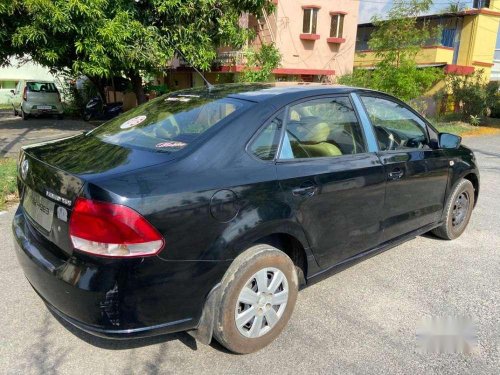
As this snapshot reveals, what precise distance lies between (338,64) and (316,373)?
1836cm

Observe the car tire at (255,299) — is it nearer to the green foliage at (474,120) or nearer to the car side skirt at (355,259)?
the car side skirt at (355,259)

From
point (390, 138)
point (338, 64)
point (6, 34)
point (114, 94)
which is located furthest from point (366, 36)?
point (390, 138)

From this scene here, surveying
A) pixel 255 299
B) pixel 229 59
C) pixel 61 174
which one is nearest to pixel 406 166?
pixel 255 299

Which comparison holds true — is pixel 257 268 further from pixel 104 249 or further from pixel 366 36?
pixel 366 36

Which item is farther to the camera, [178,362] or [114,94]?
[114,94]

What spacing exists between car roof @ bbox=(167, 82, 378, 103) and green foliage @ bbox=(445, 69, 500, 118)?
1699cm

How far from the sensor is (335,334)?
2.90 meters

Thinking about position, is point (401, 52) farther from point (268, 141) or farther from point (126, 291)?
point (126, 291)

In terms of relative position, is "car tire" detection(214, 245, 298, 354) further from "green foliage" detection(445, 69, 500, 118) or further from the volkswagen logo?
"green foliage" detection(445, 69, 500, 118)

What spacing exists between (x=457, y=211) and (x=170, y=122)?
3.32m

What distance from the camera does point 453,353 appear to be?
275 centimetres

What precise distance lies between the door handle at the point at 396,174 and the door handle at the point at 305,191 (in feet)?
3.05

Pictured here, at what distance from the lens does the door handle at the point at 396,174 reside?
11.3 feet

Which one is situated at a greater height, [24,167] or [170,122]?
[170,122]
